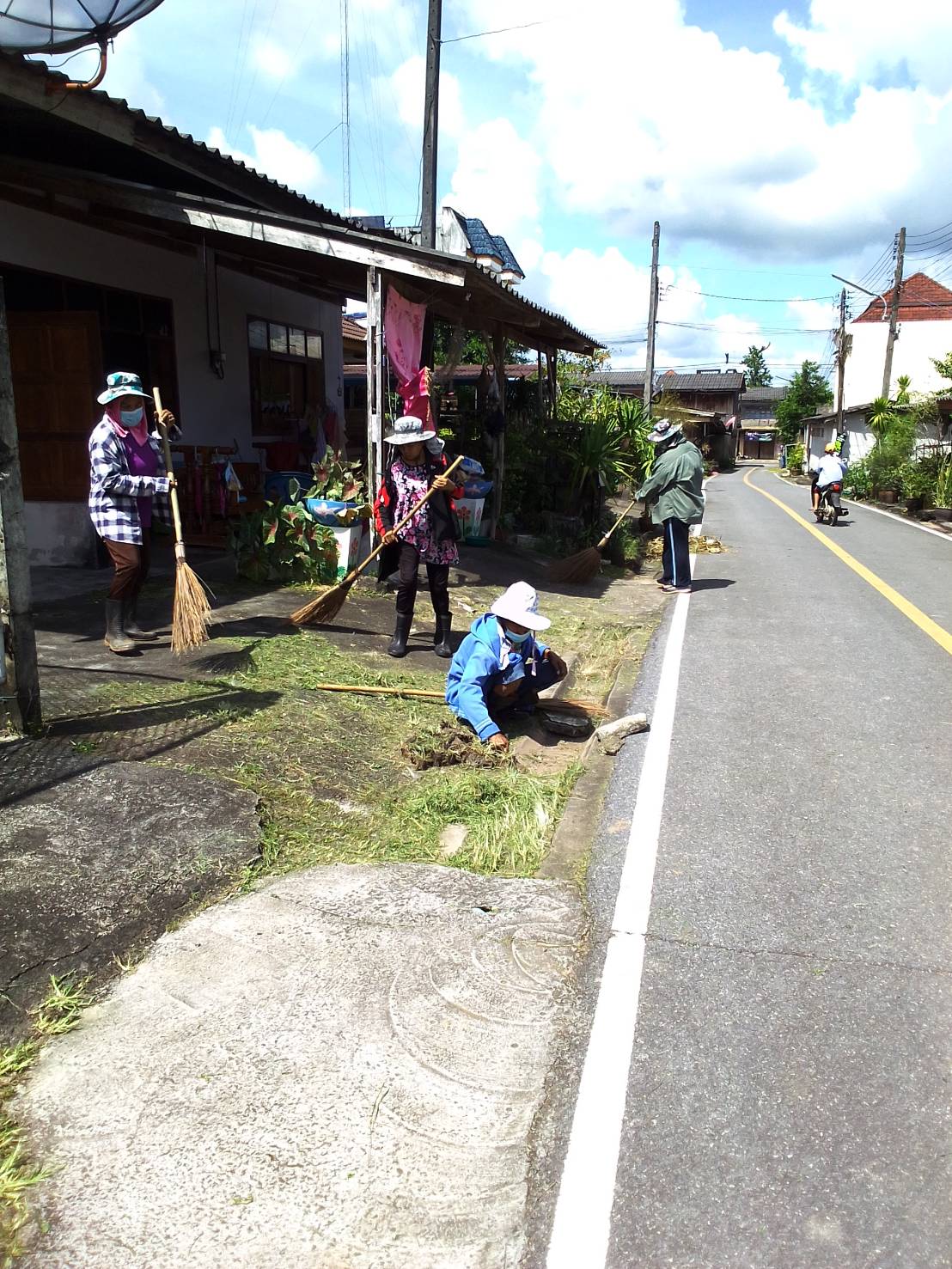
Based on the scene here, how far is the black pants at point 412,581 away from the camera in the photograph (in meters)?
6.73

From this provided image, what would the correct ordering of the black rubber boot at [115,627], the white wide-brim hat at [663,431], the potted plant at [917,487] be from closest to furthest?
the black rubber boot at [115,627]
the white wide-brim hat at [663,431]
the potted plant at [917,487]

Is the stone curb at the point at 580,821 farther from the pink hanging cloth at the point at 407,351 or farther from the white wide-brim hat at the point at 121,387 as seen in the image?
the pink hanging cloth at the point at 407,351

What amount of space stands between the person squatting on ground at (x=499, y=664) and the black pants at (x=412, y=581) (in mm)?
1505

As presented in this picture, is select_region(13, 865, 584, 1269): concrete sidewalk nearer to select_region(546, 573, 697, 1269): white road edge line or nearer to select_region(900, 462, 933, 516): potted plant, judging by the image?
select_region(546, 573, 697, 1269): white road edge line

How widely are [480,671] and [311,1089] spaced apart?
109 inches

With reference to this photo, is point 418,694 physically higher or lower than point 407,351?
lower

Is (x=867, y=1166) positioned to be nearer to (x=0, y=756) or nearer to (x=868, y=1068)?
(x=868, y=1068)

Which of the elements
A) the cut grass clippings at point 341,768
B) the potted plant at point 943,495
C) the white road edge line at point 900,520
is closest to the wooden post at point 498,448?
the cut grass clippings at point 341,768

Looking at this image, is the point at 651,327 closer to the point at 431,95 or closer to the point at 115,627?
the point at 431,95

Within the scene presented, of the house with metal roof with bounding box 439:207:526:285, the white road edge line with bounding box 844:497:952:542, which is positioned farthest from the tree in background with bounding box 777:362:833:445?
the white road edge line with bounding box 844:497:952:542

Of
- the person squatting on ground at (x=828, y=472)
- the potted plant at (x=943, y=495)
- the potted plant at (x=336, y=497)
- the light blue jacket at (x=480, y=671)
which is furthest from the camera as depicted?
the potted plant at (x=943, y=495)

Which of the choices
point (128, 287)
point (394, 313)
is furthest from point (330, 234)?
point (128, 287)

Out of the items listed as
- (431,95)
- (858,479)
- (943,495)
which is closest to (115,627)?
(431,95)

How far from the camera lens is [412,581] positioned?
6.77m
